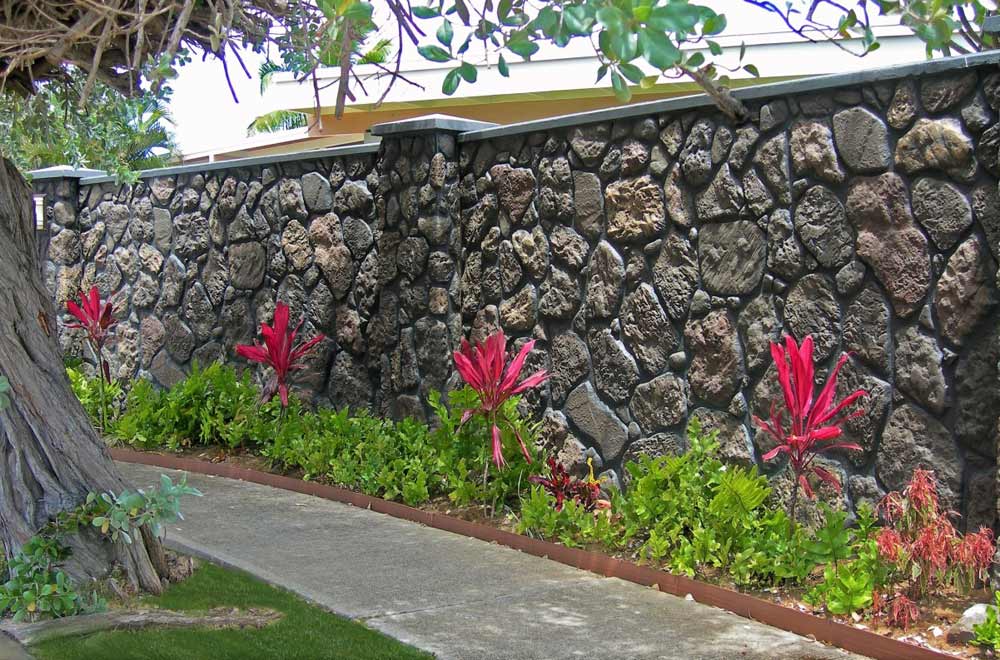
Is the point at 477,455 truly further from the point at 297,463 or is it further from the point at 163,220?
the point at 163,220

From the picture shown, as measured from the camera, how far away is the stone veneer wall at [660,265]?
529 cm

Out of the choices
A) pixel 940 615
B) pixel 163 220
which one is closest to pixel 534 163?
pixel 940 615

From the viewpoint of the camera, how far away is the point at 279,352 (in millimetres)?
8805

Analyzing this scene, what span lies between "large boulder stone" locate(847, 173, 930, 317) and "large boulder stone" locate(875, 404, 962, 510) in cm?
51

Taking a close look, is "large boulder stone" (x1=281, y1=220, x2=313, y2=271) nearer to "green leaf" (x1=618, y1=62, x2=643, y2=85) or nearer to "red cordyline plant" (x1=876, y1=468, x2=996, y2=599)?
"red cordyline plant" (x1=876, y1=468, x2=996, y2=599)

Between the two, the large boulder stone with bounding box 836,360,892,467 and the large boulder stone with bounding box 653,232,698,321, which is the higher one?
the large boulder stone with bounding box 653,232,698,321

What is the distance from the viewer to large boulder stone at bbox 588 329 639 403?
22.8 ft

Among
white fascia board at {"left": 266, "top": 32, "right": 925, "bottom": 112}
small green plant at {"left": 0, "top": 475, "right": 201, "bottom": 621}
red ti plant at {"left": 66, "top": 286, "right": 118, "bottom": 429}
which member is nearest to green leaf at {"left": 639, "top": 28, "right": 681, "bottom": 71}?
small green plant at {"left": 0, "top": 475, "right": 201, "bottom": 621}

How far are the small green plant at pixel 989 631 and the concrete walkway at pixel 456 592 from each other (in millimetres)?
557

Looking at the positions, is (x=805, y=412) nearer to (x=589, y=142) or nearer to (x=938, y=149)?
(x=938, y=149)

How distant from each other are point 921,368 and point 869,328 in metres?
0.33

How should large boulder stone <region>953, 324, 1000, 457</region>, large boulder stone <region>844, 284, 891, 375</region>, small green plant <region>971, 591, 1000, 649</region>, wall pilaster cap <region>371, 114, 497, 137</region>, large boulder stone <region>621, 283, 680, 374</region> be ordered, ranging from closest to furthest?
small green plant <region>971, 591, 1000, 649</region> → large boulder stone <region>953, 324, 1000, 457</region> → large boulder stone <region>844, 284, 891, 375</region> → large boulder stone <region>621, 283, 680, 374</region> → wall pilaster cap <region>371, 114, 497, 137</region>

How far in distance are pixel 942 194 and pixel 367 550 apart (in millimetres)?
3562

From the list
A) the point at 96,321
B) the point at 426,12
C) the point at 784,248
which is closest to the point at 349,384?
the point at 96,321
